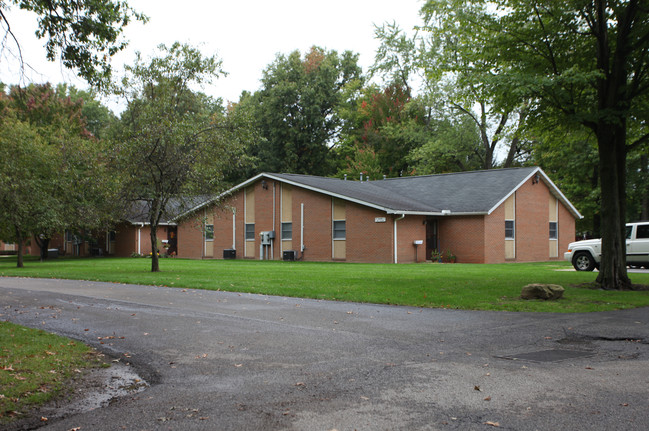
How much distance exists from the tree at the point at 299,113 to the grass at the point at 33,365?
47593mm

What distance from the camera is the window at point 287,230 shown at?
1377 inches

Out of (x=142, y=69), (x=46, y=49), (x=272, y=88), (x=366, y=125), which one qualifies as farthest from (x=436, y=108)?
(x=46, y=49)

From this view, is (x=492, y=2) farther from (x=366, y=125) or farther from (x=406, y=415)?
(x=366, y=125)

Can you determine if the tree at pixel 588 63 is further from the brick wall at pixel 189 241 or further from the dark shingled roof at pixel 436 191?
the brick wall at pixel 189 241

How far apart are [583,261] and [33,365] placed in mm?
21807

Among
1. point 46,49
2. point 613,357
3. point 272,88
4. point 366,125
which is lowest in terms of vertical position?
point 613,357

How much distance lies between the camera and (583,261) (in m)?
23.8

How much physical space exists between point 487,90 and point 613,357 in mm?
10179

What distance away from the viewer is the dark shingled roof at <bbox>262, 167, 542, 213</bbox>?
31.5 metres

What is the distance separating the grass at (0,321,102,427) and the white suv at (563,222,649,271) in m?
20.4

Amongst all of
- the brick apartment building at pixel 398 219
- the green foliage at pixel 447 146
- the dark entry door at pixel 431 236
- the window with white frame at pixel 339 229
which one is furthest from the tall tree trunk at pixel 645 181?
the window with white frame at pixel 339 229

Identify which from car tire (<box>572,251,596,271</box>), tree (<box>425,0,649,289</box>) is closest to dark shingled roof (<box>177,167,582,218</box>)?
car tire (<box>572,251,596,271</box>)

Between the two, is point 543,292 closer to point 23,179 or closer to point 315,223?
point 315,223

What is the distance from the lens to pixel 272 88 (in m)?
56.8
